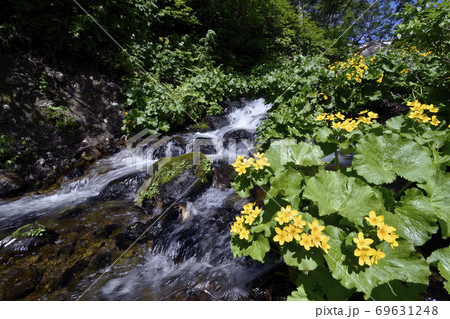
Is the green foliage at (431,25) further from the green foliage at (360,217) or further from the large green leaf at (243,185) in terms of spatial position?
the large green leaf at (243,185)

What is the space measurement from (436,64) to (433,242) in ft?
8.68

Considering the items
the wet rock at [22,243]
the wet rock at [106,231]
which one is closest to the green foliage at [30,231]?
the wet rock at [22,243]

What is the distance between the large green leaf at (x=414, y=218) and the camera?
1240 mm

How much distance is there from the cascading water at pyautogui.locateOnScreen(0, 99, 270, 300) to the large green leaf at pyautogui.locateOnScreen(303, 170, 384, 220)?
1.08m

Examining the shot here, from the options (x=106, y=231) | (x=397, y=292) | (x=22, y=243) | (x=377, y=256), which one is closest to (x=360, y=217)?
(x=377, y=256)

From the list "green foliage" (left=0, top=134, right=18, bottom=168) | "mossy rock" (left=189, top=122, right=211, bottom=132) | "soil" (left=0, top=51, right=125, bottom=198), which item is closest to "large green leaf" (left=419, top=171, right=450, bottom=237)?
"mossy rock" (left=189, top=122, right=211, bottom=132)

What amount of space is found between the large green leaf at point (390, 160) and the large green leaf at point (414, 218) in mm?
135

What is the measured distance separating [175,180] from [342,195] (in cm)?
281

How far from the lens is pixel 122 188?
153 inches

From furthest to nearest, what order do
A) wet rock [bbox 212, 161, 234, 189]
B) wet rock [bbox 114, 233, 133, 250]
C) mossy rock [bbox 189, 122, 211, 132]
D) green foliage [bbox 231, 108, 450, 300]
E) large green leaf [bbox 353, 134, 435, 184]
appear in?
mossy rock [bbox 189, 122, 211, 132] → wet rock [bbox 212, 161, 234, 189] → wet rock [bbox 114, 233, 133, 250] → large green leaf [bbox 353, 134, 435, 184] → green foliage [bbox 231, 108, 450, 300]

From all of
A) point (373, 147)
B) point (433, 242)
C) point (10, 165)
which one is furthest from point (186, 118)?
point (433, 242)

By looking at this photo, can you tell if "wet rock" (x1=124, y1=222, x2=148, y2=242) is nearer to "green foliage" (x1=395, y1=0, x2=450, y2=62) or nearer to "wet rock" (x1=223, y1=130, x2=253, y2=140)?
"wet rock" (x1=223, y1=130, x2=253, y2=140)

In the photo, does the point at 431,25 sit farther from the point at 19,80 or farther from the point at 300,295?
the point at 19,80

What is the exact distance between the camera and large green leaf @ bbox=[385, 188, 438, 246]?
1.24m
